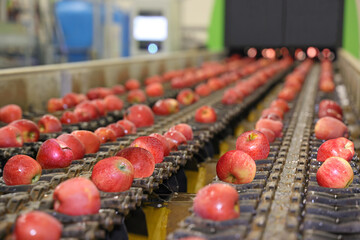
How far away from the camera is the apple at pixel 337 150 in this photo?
2.35m

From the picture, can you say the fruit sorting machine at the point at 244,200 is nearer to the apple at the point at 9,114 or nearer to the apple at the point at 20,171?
the apple at the point at 20,171

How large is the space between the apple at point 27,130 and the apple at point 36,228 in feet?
5.12

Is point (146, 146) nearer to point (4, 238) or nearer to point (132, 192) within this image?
point (132, 192)

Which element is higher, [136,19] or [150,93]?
[136,19]

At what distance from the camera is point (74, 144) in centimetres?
244

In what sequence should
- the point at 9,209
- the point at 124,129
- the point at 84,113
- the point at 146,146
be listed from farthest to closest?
1. the point at 84,113
2. the point at 124,129
3. the point at 146,146
4. the point at 9,209

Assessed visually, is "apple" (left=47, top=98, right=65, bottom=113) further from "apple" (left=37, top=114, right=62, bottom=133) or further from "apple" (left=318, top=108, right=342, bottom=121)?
"apple" (left=318, top=108, right=342, bottom=121)

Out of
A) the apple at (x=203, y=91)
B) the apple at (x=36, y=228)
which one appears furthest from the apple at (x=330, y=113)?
the apple at (x=36, y=228)

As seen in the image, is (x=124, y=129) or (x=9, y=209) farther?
(x=124, y=129)

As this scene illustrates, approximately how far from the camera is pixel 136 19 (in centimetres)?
1540

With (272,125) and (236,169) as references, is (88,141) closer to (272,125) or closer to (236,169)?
(236,169)

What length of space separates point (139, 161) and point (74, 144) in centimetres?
49

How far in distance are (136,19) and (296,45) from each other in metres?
5.52

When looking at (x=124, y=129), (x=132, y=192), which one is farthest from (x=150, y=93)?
(x=132, y=192)
